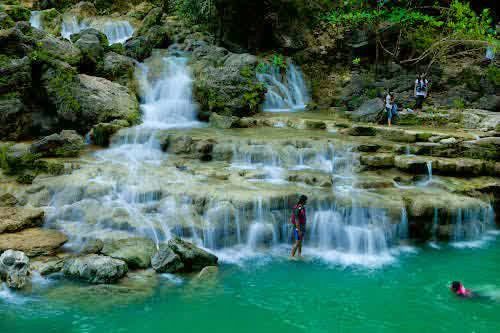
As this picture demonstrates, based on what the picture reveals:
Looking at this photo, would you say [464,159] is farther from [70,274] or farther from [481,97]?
[70,274]

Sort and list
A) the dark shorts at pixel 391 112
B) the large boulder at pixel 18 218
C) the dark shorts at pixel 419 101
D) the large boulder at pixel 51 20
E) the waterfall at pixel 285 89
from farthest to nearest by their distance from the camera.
Answer: the large boulder at pixel 51 20 < the waterfall at pixel 285 89 < the dark shorts at pixel 419 101 < the dark shorts at pixel 391 112 < the large boulder at pixel 18 218

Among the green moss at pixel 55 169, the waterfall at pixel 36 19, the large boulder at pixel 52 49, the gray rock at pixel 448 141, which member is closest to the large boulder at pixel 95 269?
the green moss at pixel 55 169

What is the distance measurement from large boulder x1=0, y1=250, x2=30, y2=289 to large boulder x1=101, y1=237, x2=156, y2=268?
1.53m

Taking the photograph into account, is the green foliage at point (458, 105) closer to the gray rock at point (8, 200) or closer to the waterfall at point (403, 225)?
the waterfall at point (403, 225)

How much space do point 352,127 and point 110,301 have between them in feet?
37.5

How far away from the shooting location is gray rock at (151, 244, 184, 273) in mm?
8984

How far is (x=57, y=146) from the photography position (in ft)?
46.6

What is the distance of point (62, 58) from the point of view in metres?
17.6

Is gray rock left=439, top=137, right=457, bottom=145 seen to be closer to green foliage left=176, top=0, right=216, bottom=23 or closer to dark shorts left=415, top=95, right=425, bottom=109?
dark shorts left=415, top=95, right=425, bottom=109

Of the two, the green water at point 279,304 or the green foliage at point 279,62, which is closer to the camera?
the green water at point 279,304

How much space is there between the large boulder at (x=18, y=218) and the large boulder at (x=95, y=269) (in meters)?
2.12

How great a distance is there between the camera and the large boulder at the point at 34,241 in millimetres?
9250

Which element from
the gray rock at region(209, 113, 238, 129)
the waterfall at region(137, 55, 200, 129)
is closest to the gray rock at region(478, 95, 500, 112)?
the gray rock at region(209, 113, 238, 129)

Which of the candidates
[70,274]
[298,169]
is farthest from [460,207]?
[70,274]
